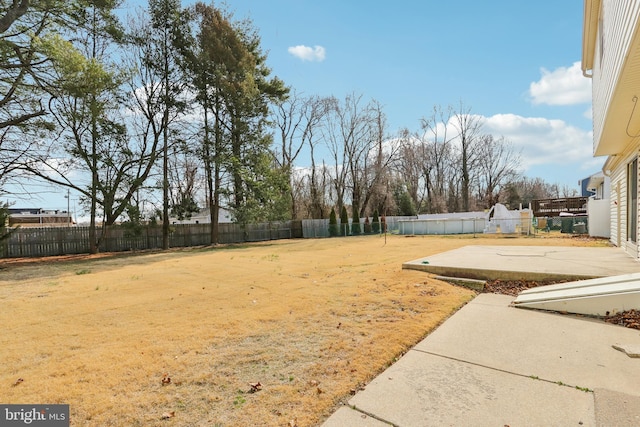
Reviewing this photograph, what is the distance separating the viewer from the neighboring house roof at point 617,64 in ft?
11.1

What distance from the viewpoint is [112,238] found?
18156 millimetres

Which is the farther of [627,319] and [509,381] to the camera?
[627,319]

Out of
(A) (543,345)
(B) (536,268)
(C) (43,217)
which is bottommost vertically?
(A) (543,345)

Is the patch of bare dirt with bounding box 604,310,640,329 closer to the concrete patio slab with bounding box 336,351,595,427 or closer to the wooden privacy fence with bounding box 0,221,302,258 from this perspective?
the concrete patio slab with bounding box 336,351,595,427

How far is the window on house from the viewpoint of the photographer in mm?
7797

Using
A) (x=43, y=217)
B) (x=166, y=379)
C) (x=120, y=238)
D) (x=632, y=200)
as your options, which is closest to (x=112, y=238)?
(x=120, y=238)

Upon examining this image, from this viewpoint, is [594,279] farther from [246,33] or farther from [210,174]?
[246,33]

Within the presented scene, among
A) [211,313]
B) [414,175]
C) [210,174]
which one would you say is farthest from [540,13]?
[414,175]

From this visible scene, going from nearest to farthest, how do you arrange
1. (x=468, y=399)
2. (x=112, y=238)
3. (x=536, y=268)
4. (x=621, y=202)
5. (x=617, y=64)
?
1. (x=468, y=399)
2. (x=617, y=64)
3. (x=536, y=268)
4. (x=621, y=202)
5. (x=112, y=238)

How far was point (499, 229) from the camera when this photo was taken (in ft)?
72.3

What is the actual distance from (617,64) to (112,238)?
2136 cm

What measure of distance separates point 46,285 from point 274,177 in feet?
47.7

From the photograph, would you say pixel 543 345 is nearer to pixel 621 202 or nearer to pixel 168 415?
Result: pixel 168 415

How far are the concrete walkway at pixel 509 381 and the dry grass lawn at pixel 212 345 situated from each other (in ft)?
0.77
